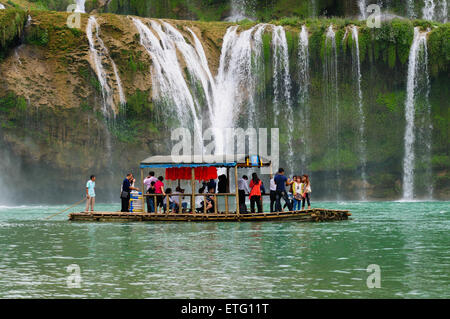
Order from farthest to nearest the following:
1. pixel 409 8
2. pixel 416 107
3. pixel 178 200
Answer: pixel 409 8
pixel 416 107
pixel 178 200

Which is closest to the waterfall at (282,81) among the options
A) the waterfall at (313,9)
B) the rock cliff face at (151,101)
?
the rock cliff face at (151,101)

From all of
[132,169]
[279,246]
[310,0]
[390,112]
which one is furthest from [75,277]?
[310,0]

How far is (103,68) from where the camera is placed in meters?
43.4

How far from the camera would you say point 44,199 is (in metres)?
43.9

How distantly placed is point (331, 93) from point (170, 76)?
11.3 metres

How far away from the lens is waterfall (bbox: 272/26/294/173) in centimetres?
4806

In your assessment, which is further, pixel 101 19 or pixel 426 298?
pixel 101 19

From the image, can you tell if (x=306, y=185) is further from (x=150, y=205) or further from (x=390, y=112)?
(x=390, y=112)

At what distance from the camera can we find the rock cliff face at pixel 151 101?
42.3 meters

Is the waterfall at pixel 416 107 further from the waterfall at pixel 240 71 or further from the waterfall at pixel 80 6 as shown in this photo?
the waterfall at pixel 80 6

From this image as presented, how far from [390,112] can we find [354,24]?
656 cm

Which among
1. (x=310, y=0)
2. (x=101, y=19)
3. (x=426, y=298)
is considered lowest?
(x=426, y=298)
